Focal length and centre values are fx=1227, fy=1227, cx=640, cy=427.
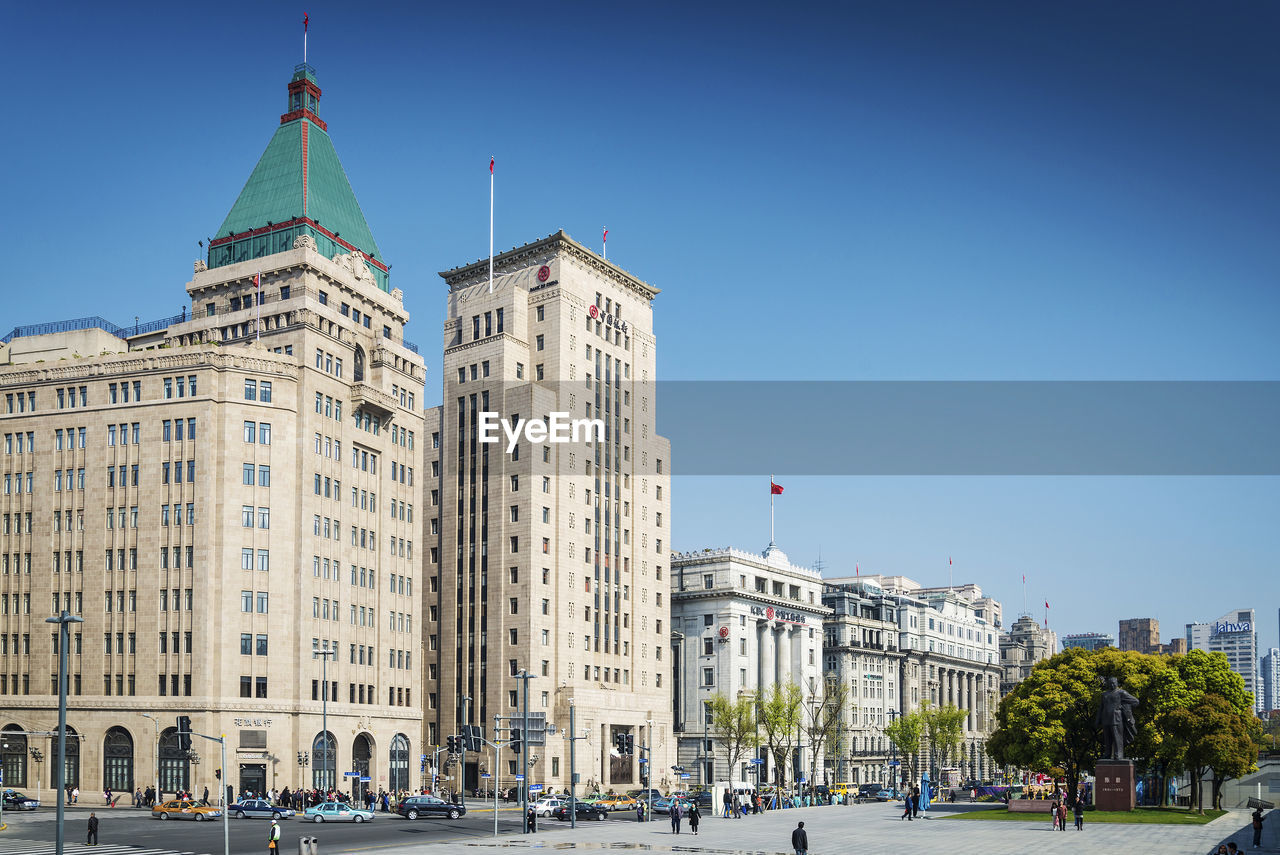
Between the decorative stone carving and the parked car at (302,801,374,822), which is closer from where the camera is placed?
the parked car at (302,801,374,822)

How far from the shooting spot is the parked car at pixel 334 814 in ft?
253

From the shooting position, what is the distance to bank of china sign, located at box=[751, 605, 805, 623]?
146875 mm

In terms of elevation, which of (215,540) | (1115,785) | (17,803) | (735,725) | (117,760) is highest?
(215,540)

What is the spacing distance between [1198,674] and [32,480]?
94758mm

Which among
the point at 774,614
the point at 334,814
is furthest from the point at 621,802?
the point at 774,614

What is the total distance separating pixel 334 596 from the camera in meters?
106

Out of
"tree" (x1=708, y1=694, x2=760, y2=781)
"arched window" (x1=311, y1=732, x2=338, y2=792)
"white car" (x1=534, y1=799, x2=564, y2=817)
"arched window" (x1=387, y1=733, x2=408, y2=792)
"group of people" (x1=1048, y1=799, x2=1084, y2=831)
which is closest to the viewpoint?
"group of people" (x1=1048, y1=799, x2=1084, y2=831)


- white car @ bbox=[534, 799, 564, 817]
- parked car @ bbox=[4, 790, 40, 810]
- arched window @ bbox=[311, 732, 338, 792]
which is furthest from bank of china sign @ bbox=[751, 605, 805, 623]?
parked car @ bbox=[4, 790, 40, 810]

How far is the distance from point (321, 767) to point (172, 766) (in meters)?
11.7

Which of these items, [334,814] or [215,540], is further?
[215,540]

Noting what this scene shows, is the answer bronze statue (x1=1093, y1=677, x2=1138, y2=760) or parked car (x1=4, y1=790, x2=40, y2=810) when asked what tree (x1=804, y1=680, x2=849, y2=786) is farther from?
parked car (x1=4, y1=790, x2=40, y2=810)

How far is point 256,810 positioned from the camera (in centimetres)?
7981

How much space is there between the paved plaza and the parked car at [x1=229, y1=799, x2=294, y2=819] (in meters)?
16.8

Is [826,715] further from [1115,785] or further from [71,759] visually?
[71,759]
